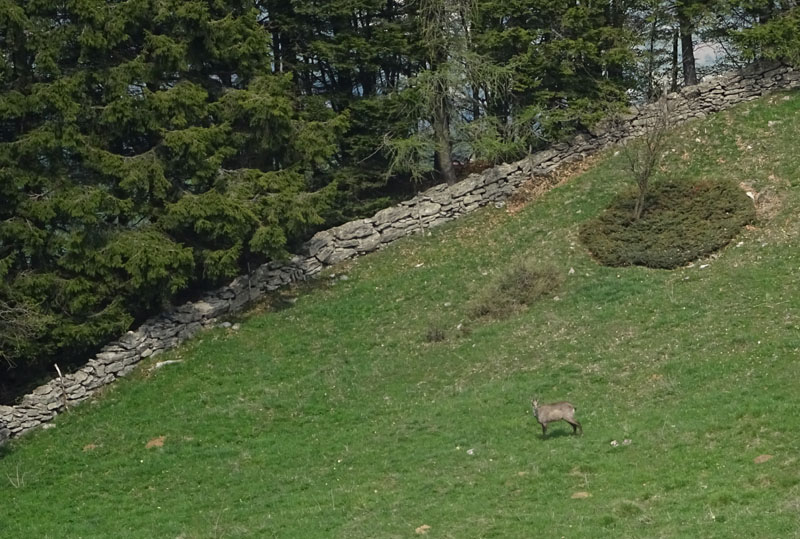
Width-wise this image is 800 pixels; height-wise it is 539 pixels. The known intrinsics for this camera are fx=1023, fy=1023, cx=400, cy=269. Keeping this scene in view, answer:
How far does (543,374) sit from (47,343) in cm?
1236

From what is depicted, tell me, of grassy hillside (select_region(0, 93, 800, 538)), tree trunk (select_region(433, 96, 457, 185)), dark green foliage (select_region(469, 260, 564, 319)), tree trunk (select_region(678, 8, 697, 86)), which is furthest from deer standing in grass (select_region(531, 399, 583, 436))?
tree trunk (select_region(678, 8, 697, 86))

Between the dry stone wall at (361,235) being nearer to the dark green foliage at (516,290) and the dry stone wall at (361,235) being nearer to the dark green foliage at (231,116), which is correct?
the dark green foliage at (231,116)

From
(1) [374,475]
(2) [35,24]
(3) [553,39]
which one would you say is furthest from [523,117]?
(1) [374,475]

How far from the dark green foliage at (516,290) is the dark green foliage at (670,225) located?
1798 mm

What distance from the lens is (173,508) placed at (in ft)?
62.7

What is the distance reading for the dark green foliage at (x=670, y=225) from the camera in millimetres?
26594

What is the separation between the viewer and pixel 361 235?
31.6 metres

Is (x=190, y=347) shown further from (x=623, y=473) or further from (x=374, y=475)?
(x=623, y=473)

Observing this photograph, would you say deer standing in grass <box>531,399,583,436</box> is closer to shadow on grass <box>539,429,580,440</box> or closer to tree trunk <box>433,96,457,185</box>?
shadow on grass <box>539,429,580,440</box>

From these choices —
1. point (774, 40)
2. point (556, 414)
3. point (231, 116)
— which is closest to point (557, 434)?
point (556, 414)

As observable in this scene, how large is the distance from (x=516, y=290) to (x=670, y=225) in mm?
5068

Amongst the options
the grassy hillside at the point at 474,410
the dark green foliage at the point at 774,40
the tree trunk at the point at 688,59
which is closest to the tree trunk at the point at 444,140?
the grassy hillside at the point at 474,410

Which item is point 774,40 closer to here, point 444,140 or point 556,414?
point 444,140

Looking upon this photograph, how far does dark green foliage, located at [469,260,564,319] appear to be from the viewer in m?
25.7
